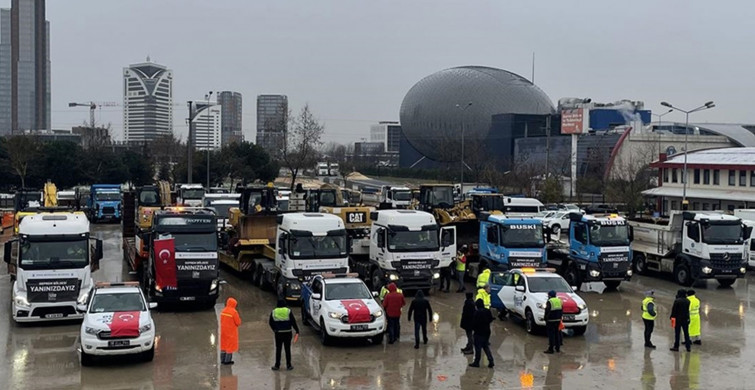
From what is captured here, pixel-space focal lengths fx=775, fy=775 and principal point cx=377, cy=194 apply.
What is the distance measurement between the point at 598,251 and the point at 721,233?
4.57 m

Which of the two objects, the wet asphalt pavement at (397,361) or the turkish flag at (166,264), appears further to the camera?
the turkish flag at (166,264)

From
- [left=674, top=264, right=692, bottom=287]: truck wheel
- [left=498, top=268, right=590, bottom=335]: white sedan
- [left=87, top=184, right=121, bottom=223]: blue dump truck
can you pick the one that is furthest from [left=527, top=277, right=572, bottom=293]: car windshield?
[left=87, top=184, right=121, bottom=223]: blue dump truck

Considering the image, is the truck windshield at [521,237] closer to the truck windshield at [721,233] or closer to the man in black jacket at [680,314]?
the truck windshield at [721,233]

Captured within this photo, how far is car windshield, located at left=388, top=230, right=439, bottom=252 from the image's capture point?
23906mm

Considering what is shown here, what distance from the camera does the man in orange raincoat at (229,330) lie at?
15360 mm

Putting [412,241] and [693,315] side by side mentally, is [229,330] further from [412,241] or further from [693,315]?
[693,315]

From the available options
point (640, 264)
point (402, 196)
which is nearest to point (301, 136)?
point (402, 196)

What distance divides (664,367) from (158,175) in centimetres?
7408

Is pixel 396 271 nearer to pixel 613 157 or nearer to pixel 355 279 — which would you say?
pixel 355 279

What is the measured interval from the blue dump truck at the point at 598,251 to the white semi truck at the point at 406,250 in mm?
5066

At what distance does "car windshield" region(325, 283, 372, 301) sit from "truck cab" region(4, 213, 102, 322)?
6338mm

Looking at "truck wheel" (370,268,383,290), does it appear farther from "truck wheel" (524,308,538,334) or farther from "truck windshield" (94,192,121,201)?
"truck windshield" (94,192,121,201)

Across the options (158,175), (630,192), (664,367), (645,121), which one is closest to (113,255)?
(664,367)

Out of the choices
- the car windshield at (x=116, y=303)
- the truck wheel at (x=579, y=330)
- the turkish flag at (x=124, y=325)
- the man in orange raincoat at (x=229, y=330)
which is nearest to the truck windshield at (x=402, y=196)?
the truck wheel at (x=579, y=330)
